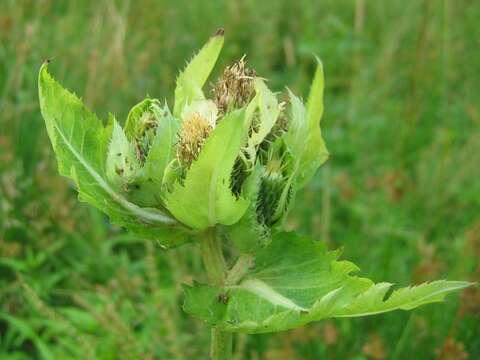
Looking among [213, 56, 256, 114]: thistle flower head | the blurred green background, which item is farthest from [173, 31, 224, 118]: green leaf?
the blurred green background

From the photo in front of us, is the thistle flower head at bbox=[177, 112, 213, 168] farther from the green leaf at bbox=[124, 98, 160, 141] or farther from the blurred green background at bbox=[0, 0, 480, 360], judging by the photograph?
the blurred green background at bbox=[0, 0, 480, 360]

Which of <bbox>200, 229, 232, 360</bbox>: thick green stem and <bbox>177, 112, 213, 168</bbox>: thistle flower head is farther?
<bbox>200, 229, 232, 360</bbox>: thick green stem

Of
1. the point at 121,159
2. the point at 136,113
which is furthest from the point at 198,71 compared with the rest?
the point at 121,159

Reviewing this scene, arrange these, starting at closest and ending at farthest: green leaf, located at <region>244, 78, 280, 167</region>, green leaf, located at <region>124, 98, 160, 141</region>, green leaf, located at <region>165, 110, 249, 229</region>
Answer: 1. green leaf, located at <region>165, 110, 249, 229</region>
2. green leaf, located at <region>244, 78, 280, 167</region>
3. green leaf, located at <region>124, 98, 160, 141</region>

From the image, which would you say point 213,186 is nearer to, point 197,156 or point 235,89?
point 197,156

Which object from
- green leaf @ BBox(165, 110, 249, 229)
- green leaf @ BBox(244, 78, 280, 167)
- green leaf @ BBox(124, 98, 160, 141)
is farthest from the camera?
green leaf @ BBox(124, 98, 160, 141)

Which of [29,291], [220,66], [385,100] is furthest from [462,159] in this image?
[29,291]
